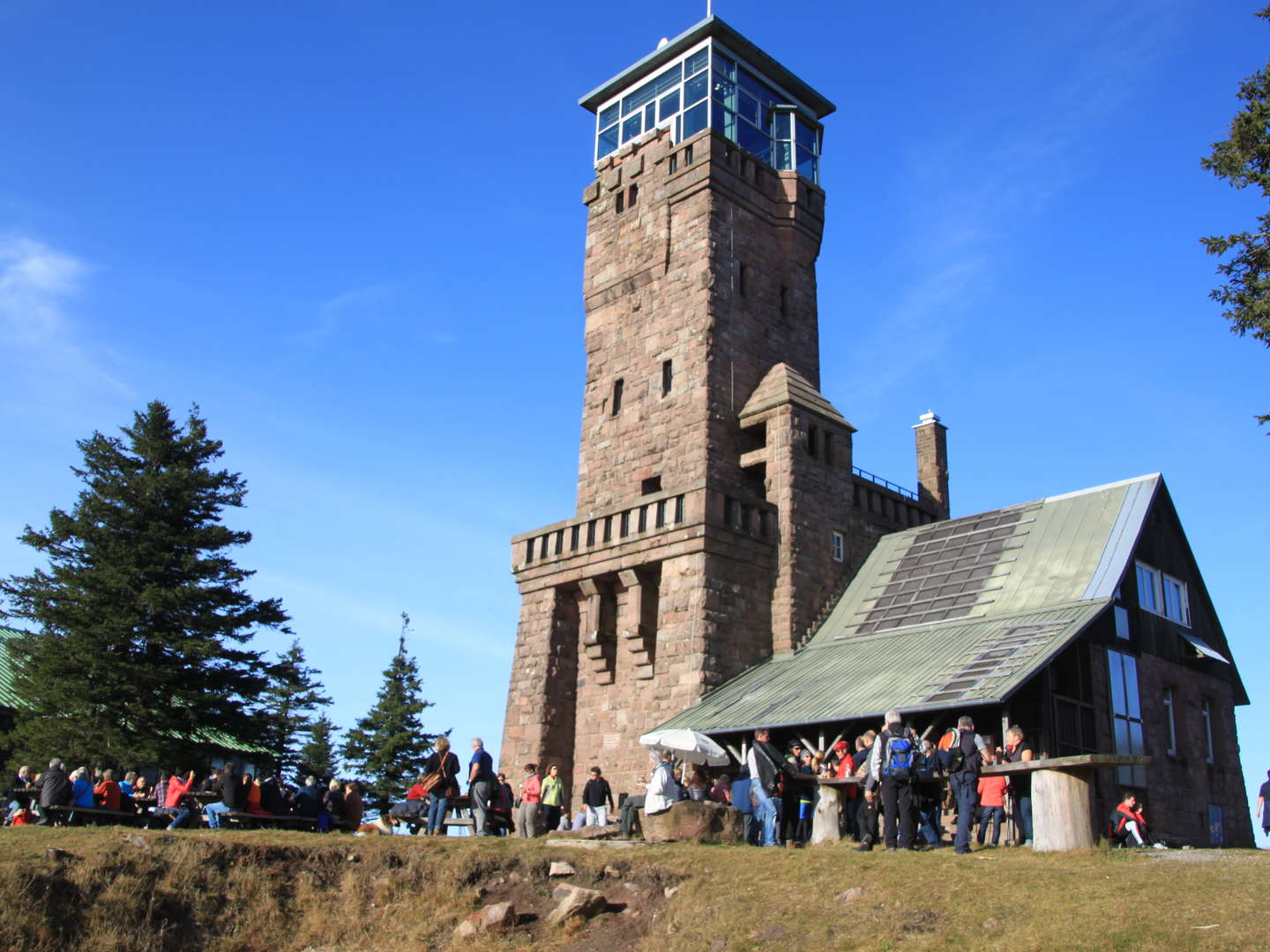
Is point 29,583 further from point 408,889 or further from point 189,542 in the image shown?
point 408,889

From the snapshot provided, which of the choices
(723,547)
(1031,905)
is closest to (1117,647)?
(723,547)

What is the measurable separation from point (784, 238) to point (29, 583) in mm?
23064

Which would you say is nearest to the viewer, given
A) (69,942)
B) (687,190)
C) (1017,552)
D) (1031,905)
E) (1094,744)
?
(1031,905)

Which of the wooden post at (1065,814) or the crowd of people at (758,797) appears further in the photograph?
the crowd of people at (758,797)

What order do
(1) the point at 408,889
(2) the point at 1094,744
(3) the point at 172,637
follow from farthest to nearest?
(3) the point at 172,637 → (2) the point at 1094,744 → (1) the point at 408,889

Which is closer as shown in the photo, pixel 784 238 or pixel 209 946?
pixel 209 946

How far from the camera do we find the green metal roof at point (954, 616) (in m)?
22.4

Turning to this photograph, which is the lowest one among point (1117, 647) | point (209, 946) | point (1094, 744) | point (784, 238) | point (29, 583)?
point (209, 946)

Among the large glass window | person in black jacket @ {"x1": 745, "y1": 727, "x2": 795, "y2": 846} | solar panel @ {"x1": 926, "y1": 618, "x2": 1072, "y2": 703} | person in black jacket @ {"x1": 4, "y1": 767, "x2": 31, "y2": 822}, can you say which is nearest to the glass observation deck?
the large glass window

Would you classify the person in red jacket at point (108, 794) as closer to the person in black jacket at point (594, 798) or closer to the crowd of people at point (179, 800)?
the crowd of people at point (179, 800)

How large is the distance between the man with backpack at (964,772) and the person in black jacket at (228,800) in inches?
425

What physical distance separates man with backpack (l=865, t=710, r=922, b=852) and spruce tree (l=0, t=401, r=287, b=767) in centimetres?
2030

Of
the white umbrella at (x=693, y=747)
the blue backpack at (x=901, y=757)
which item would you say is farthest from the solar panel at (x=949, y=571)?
the blue backpack at (x=901, y=757)

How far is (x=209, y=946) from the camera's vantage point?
595 inches
